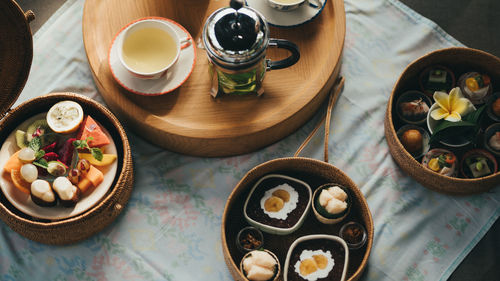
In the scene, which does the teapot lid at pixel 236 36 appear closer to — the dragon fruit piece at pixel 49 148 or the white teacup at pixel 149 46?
the white teacup at pixel 149 46

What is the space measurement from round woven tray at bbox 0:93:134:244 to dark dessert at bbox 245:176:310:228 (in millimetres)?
320

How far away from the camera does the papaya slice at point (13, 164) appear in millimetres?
1146

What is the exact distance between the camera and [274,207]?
1.21m

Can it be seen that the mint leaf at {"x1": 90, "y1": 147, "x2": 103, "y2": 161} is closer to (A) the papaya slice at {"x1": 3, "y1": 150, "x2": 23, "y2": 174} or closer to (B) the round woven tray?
(B) the round woven tray

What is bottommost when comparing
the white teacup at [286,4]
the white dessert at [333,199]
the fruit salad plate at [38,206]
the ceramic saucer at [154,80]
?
the white dessert at [333,199]

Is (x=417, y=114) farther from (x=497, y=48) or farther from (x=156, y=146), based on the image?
(x=156, y=146)

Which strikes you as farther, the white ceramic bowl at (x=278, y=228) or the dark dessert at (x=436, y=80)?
the dark dessert at (x=436, y=80)

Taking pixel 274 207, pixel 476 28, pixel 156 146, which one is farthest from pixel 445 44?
pixel 156 146

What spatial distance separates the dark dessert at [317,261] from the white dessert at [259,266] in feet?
0.16

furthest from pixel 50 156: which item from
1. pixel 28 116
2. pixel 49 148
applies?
pixel 28 116

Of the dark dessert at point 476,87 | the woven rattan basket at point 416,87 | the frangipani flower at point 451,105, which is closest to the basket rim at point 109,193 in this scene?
the woven rattan basket at point 416,87

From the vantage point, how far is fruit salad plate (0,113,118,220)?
44.8 inches

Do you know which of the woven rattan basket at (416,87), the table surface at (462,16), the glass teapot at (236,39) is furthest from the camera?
the table surface at (462,16)

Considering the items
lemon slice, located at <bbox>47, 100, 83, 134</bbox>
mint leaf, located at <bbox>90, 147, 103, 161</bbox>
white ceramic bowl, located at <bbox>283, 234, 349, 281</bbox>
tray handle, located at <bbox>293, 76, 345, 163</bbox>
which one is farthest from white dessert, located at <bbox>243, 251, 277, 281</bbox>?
lemon slice, located at <bbox>47, 100, 83, 134</bbox>
